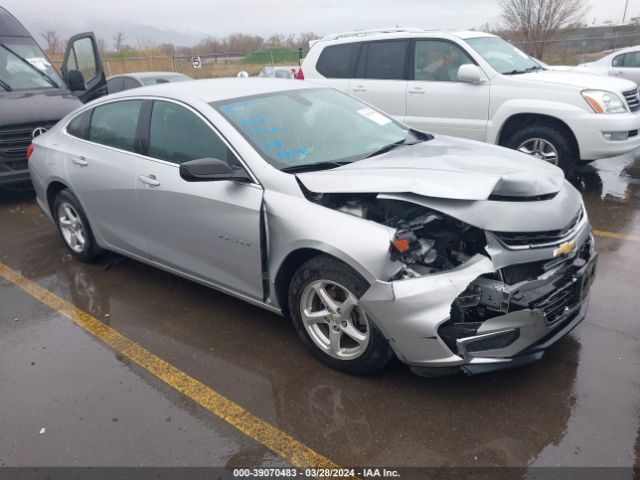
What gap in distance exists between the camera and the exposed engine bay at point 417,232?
280cm

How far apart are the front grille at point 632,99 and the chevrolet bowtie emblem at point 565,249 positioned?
13.8 feet

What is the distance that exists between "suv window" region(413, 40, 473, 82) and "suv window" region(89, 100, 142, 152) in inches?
162

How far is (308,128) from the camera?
12.2ft

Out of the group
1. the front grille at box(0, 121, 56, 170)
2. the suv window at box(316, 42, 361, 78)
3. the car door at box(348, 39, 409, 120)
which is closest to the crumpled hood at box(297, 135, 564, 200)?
the car door at box(348, 39, 409, 120)

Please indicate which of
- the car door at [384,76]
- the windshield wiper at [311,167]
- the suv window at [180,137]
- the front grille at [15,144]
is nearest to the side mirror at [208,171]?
the suv window at [180,137]

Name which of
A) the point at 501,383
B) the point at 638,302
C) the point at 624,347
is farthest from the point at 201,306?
the point at 638,302

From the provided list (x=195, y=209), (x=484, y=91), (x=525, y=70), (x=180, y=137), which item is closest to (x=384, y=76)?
(x=484, y=91)

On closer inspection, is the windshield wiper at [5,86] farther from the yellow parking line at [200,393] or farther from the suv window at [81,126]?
the yellow parking line at [200,393]

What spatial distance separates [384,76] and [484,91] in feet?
4.82

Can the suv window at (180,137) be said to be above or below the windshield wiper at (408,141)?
above

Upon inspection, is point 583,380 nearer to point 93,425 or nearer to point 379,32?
point 93,425

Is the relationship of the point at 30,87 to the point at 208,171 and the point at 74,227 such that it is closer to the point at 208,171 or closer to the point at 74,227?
the point at 74,227

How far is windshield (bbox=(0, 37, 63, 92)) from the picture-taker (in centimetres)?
784

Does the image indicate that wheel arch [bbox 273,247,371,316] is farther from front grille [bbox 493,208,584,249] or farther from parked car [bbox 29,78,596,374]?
front grille [bbox 493,208,584,249]
